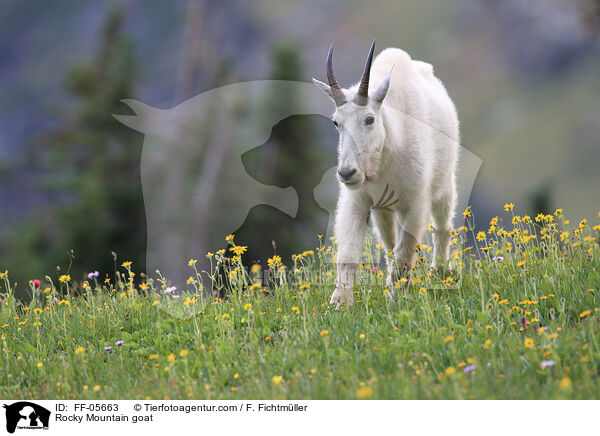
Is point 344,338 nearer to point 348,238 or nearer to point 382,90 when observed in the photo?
point 348,238

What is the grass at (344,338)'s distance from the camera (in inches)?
154

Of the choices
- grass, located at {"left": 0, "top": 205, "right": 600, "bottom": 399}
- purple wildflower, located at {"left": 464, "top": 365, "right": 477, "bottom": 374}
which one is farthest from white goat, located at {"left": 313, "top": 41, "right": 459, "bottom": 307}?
purple wildflower, located at {"left": 464, "top": 365, "right": 477, "bottom": 374}

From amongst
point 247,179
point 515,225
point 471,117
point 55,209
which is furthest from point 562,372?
point 471,117

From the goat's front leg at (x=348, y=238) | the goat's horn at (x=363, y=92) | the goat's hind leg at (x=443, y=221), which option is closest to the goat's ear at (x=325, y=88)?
the goat's horn at (x=363, y=92)

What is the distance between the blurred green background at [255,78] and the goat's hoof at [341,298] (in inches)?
109

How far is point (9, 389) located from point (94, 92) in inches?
1282

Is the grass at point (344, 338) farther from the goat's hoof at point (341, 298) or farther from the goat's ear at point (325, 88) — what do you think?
the goat's ear at point (325, 88)

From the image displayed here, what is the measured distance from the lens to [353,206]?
6.15 m

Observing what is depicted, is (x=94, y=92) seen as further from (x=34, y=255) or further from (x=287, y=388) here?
(x=287, y=388)

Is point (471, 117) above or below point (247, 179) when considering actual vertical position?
above

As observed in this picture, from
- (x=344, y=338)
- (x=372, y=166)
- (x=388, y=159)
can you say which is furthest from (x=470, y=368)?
(x=388, y=159)

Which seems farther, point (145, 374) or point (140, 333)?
point (140, 333)

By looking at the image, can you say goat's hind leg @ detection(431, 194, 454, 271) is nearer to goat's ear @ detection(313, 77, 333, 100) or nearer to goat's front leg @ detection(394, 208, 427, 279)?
goat's front leg @ detection(394, 208, 427, 279)
